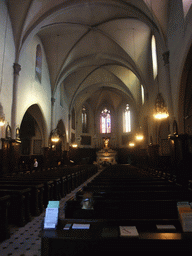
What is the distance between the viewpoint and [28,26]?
13.3 metres

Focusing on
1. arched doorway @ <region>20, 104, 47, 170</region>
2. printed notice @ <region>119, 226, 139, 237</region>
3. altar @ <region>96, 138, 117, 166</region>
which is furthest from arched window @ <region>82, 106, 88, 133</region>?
printed notice @ <region>119, 226, 139, 237</region>

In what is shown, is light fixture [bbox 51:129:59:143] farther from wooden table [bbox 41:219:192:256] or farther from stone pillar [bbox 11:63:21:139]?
wooden table [bbox 41:219:192:256]

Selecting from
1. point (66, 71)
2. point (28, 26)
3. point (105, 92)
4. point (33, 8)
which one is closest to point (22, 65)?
point (28, 26)

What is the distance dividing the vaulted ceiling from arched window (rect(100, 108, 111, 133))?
10.2 meters

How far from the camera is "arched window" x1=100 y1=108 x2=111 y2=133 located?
35141 mm

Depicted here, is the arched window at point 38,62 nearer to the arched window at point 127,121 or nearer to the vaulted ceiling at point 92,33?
the vaulted ceiling at point 92,33

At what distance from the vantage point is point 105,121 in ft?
116

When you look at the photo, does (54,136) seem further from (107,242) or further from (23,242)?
(107,242)

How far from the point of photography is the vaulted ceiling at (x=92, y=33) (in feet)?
41.4

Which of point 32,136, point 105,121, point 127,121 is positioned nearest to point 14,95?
point 32,136

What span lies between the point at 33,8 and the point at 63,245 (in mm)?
14234

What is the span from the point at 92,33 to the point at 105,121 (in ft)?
63.5

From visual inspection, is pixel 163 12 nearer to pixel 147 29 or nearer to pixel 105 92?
pixel 147 29

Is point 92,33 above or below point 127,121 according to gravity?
above
